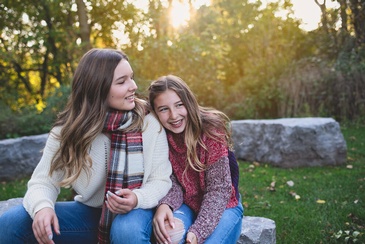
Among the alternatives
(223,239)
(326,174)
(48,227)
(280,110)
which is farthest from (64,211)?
(280,110)

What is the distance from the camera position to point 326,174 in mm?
4555

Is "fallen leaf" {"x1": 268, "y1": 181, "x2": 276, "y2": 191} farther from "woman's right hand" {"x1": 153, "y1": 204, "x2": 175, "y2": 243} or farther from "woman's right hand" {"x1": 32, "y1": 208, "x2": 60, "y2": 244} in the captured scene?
"woman's right hand" {"x1": 32, "y1": 208, "x2": 60, "y2": 244}

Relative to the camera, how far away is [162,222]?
1.75m

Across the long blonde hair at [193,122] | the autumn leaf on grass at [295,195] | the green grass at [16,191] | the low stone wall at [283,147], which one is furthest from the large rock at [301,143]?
the long blonde hair at [193,122]

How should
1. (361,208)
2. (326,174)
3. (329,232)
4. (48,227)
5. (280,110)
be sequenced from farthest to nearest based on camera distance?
(280,110)
(326,174)
(361,208)
(329,232)
(48,227)

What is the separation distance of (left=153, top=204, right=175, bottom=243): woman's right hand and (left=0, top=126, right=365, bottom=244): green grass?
143cm

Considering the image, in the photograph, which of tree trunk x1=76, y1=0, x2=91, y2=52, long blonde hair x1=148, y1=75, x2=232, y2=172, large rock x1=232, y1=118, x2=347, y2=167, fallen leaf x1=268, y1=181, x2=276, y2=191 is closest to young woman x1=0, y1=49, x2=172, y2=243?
long blonde hair x1=148, y1=75, x2=232, y2=172

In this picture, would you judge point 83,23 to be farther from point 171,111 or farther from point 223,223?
point 223,223

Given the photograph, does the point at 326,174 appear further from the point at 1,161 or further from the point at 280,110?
the point at 1,161

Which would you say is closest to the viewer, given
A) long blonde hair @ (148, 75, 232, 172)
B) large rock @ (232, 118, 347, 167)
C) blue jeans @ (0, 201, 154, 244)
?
blue jeans @ (0, 201, 154, 244)

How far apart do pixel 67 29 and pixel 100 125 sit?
7026 mm

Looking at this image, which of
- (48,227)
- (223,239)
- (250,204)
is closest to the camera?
(48,227)

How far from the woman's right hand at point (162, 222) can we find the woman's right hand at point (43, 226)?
0.46m

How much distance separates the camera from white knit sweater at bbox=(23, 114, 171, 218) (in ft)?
6.24
